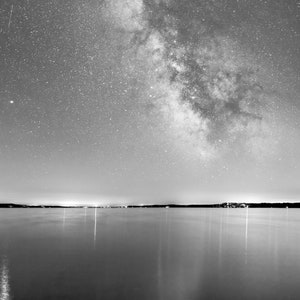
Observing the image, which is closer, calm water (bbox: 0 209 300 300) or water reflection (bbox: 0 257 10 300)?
water reflection (bbox: 0 257 10 300)

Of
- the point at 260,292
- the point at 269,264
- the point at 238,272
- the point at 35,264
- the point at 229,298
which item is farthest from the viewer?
the point at 269,264

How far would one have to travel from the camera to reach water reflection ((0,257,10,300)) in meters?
12.9

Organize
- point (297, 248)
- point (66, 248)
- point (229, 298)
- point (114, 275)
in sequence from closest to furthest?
point (229, 298), point (114, 275), point (66, 248), point (297, 248)

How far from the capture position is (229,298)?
13.4 m

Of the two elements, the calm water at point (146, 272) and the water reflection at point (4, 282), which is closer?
the water reflection at point (4, 282)

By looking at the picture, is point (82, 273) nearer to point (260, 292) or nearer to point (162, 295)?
point (162, 295)

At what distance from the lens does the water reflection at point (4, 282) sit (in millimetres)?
12945

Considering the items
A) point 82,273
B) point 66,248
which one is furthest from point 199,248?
point 82,273

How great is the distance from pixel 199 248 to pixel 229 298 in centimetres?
1490

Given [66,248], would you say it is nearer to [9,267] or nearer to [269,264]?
[9,267]

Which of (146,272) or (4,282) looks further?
(146,272)

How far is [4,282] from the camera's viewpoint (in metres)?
15.2

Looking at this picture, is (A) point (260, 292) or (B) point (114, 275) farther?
(B) point (114, 275)

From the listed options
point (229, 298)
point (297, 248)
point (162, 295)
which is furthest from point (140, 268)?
point (297, 248)
